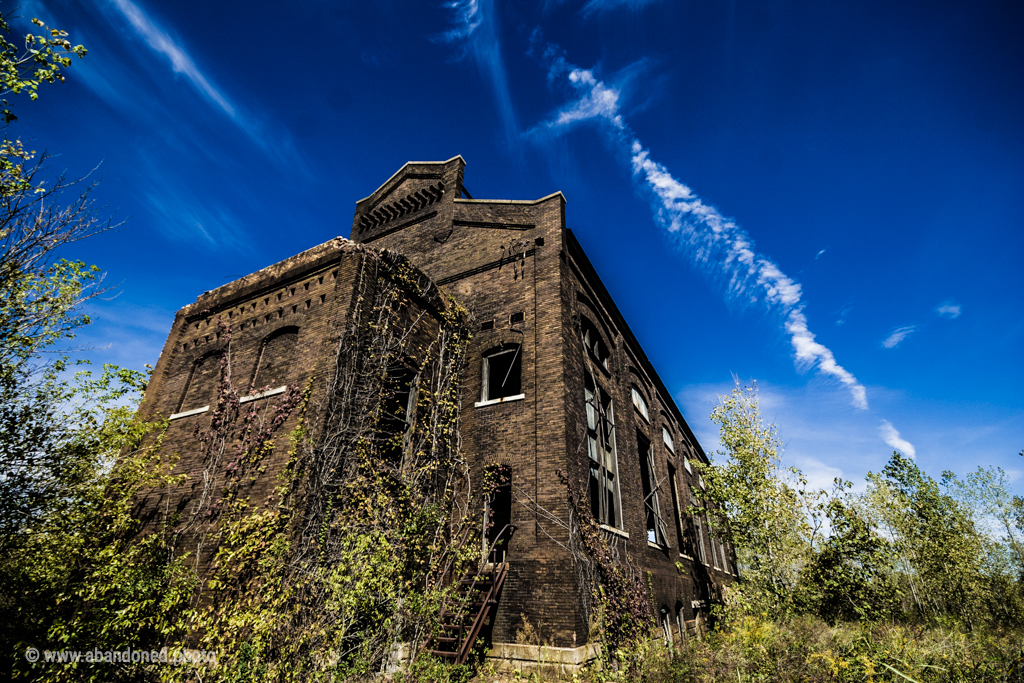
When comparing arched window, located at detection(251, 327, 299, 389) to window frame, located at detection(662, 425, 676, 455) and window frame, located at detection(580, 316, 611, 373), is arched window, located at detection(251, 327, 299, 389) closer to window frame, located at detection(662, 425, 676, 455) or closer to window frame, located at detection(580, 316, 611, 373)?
window frame, located at detection(580, 316, 611, 373)

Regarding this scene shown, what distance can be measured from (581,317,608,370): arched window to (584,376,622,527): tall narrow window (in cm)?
107

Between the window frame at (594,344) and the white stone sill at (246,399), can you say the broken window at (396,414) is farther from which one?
the window frame at (594,344)

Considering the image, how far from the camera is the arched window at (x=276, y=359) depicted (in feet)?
Answer: 33.7

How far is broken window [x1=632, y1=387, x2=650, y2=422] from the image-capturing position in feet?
61.2

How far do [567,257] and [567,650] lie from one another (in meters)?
9.89

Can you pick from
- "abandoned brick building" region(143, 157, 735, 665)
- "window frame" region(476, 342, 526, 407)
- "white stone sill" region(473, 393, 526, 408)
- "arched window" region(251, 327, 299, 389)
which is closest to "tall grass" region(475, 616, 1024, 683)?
"abandoned brick building" region(143, 157, 735, 665)

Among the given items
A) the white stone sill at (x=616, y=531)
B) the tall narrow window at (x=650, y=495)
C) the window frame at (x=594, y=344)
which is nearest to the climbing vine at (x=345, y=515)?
the white stone sill at (x=616, y=531)

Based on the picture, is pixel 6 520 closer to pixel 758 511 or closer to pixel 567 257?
pixel 567 257

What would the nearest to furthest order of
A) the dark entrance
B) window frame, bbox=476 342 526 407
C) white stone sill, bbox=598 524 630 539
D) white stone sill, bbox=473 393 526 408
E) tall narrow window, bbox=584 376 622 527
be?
the dark entrance, white stone sill, bbox=598 524 630 539, white stone sill, bbox=473 393 526 408, tall narrow window, bbox=584 376 622 527, window frame, bbox=476 342 526 407

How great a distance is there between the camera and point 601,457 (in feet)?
42.6

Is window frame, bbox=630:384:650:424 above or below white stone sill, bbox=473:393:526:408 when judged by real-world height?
above

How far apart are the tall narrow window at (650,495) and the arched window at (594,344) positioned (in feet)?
12.6

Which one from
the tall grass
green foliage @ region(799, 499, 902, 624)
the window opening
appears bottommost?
the tall grass

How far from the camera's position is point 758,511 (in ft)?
52.5
